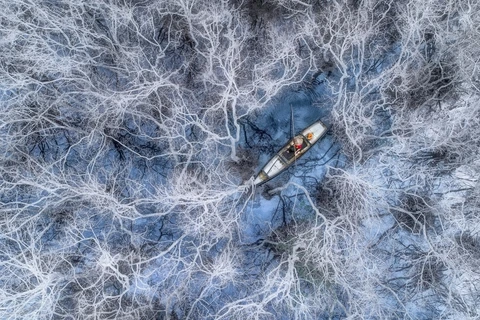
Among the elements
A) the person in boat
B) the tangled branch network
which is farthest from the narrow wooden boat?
the tangled branch network

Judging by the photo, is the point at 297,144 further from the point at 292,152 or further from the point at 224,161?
the point at 224,161

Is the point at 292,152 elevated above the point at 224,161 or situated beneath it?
situated beneath

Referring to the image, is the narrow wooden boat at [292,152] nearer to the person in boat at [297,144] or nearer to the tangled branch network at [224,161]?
the person in boat at [297,144]

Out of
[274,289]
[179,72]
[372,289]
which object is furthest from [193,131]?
[372,289]

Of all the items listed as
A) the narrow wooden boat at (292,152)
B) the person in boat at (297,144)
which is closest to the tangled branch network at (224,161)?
the narrow wooden boat at (292,152)

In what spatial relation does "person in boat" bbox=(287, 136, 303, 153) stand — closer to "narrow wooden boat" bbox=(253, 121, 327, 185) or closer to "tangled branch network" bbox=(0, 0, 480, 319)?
"narrow wooden boat" bbox=(253, 121, 327, 185)

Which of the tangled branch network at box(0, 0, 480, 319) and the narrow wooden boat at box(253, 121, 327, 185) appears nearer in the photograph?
the tangled branch network at box(0, 0, 480, 319)

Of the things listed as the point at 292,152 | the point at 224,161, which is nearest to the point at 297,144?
the point at 292,152

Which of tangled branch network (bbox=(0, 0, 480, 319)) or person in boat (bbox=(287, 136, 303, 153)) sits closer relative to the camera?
tangled branch network (bbox=(0, 0, 480, 319))
